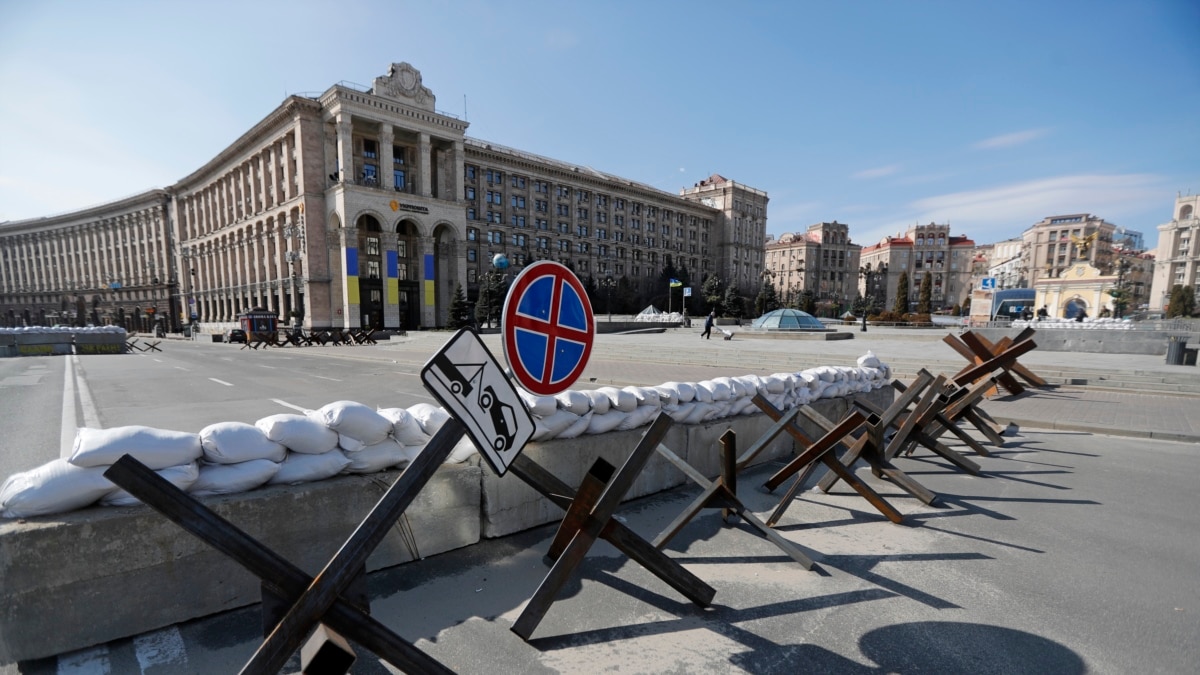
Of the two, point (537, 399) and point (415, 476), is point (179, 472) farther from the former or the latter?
point (537, 399)

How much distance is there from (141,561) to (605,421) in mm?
2679

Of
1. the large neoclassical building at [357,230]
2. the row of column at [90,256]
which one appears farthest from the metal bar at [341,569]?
the row of column at [90,256]

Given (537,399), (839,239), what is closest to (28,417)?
(537,399)

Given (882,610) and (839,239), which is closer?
(882,610)

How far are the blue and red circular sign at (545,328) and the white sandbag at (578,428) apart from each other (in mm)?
629

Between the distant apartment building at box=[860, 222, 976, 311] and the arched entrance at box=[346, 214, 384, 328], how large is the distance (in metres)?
101

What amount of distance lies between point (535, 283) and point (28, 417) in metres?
10.4

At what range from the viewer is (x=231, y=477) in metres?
2.28

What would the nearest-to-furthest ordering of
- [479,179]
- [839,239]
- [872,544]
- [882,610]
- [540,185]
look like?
Result: [882,610], [872,544], [479,179], [540,185], [839,239]

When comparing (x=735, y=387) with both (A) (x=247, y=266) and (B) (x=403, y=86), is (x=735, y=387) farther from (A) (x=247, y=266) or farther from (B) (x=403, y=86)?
(A) (x=247, y=266)

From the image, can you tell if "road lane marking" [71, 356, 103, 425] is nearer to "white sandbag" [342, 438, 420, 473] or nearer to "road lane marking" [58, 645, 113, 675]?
"road lane marking" [58, 645, 113, 675]

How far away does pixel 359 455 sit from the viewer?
8.82ft

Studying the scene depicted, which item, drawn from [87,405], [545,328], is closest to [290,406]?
[87,405]

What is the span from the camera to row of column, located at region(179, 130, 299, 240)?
153ft
